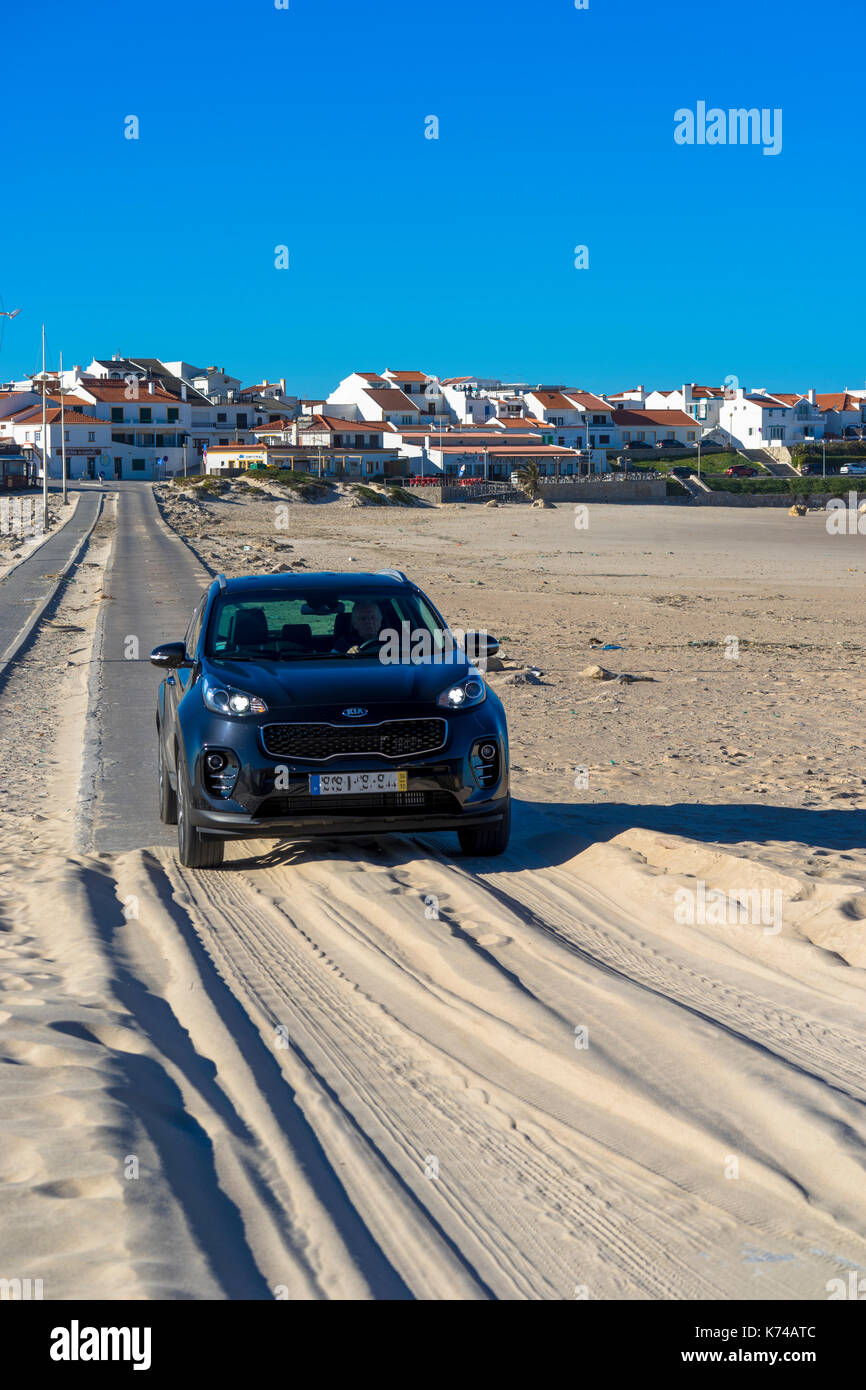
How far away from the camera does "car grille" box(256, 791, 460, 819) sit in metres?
7.29

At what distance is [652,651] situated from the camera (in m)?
20.3

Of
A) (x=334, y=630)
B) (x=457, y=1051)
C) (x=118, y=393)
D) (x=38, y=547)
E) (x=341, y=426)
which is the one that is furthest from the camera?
(x=341, y=426)

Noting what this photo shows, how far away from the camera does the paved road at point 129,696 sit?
30.5 feet

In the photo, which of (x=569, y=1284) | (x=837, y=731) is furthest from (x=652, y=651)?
(x=569, y=1284)

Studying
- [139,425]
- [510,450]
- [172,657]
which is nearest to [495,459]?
[510,450]

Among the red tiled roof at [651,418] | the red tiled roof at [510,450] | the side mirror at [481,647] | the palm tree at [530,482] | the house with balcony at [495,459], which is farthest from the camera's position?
the red tiled roof at [651,418]

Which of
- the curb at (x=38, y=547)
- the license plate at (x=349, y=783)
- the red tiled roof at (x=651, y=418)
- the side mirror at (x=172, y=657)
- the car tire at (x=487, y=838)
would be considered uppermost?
the red tiled roof at (x=651, y=418)

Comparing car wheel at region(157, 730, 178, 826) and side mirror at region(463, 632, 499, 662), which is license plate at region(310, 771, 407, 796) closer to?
side mirror at region(463, 632, 499, 662)

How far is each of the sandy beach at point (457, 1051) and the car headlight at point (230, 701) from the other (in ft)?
3.25

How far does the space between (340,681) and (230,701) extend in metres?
0.63

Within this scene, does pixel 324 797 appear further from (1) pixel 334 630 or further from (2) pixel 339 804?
(1) pixel 334 630

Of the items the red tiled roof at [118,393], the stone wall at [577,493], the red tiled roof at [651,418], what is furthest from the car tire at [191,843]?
the red tiled roof at [651,418]

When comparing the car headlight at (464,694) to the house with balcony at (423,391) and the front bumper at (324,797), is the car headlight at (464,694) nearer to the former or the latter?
the front bumper at (324,797)

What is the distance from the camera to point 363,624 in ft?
28.7
